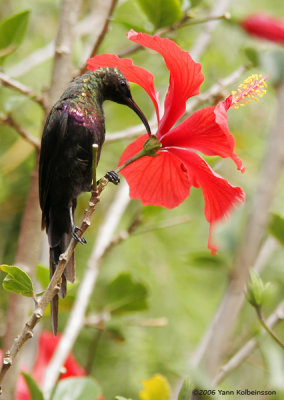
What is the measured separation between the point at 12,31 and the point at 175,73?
Answer: 64 centimetres

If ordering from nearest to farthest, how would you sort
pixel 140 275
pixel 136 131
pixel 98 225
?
pixel 136 131 → pixel 140 275 → pixel 98 225

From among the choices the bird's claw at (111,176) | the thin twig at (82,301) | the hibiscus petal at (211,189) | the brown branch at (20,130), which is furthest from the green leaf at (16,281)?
the brown branch at (20,130)

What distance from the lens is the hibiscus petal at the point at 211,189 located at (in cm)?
99

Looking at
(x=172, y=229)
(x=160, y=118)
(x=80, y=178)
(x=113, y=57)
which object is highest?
(x=113, y=57)

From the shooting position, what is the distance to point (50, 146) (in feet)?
3.87

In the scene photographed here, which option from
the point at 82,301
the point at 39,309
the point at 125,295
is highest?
the point at 39,309

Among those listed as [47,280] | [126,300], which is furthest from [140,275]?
[47,280]

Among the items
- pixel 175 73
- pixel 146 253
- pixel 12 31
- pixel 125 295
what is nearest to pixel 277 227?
pixel 175 73

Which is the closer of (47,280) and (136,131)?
(47,280)

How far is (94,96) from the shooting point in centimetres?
114

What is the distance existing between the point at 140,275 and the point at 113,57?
49.9 inches

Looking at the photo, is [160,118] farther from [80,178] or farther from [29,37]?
[29,37]

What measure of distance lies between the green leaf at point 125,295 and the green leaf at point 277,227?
1.73 feet

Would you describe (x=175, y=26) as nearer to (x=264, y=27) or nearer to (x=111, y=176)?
(x=264, y=27)
